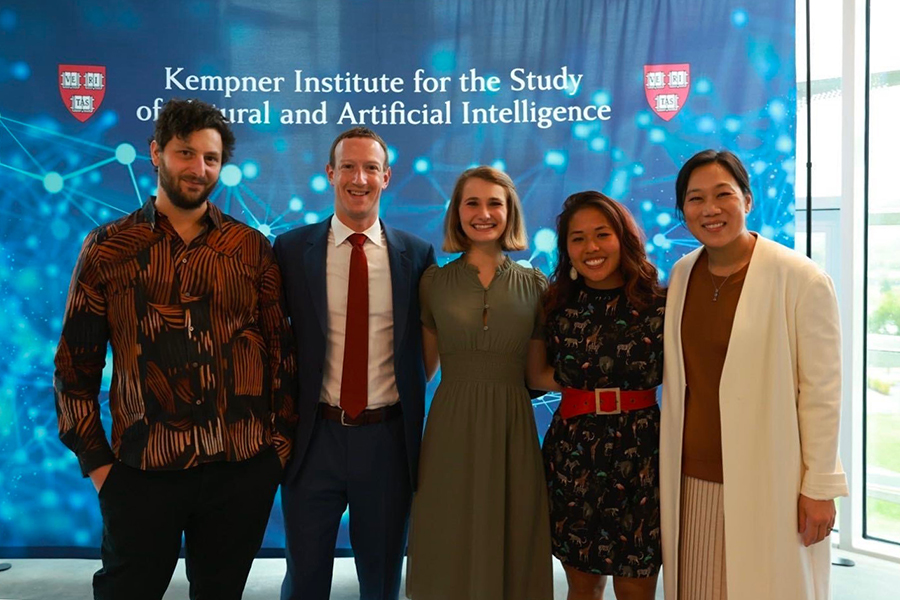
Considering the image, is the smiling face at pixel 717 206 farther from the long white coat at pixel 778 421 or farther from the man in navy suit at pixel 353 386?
the man in navy suit at pixel 353 386

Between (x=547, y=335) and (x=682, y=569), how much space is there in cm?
85

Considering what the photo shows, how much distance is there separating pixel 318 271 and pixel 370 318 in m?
0.24

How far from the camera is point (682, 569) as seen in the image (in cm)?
222

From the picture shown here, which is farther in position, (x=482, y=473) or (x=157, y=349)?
(x=482, y=473)

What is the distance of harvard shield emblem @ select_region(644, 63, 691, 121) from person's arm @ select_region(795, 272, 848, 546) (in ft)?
5.55

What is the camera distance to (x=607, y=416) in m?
2.26

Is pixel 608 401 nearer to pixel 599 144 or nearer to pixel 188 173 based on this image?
pixel 188 173

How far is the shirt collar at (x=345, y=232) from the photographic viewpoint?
247 cm

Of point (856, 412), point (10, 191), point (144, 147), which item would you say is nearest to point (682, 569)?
point (856, 412)

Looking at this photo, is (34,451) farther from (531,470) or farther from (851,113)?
(851,113)

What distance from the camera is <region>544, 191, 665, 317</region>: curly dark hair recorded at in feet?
7.55

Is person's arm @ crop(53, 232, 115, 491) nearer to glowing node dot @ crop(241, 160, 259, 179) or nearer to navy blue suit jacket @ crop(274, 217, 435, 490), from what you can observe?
navy blue suit jacket @ crop(274, 217, 435, 490)

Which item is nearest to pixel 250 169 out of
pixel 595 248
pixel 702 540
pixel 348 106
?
pixel 348 106

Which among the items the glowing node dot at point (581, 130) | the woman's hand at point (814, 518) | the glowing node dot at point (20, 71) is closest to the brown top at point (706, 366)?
the woman's hand at point (814, 518)
